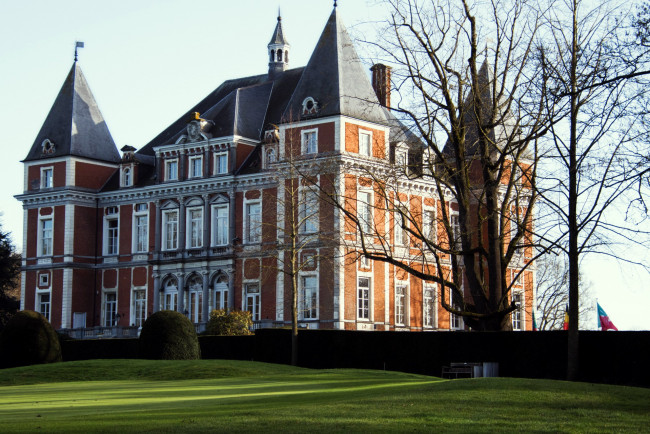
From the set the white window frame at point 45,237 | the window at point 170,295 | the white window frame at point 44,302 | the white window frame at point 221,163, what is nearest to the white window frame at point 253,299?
the window at point 170,295

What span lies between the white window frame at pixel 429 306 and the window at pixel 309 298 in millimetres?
6652

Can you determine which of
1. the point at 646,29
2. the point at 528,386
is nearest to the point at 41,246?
the point at 528,386

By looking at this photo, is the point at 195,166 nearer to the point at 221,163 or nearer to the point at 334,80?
the point at 221,163

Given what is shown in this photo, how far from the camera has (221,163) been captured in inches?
2141

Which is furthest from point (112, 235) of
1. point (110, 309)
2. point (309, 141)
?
point (309, 141)

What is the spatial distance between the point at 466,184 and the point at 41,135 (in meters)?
38.3

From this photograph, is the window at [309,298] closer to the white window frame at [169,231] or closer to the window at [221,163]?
the window at [221,163]

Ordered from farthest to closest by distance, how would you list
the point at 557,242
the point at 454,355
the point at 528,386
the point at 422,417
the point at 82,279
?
1. the point at 82,279
2. the point at 454,355
3. the point at 557,242
4. the point at 528,386
5. the point at 422,417

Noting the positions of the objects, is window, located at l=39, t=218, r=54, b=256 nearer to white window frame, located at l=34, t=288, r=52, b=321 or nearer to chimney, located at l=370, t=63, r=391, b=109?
white window frame, located at l=34, t=288, r=52, b=321

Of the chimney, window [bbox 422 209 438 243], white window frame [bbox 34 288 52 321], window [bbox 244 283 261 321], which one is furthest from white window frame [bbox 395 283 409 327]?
white window frame [bbox 34 288 52 321]

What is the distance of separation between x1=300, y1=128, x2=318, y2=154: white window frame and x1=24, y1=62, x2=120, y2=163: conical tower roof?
17037 millimetres

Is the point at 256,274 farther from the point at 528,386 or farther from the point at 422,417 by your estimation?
the point at 422,417

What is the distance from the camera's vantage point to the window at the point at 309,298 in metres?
48.3

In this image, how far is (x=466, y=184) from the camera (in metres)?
29.9
